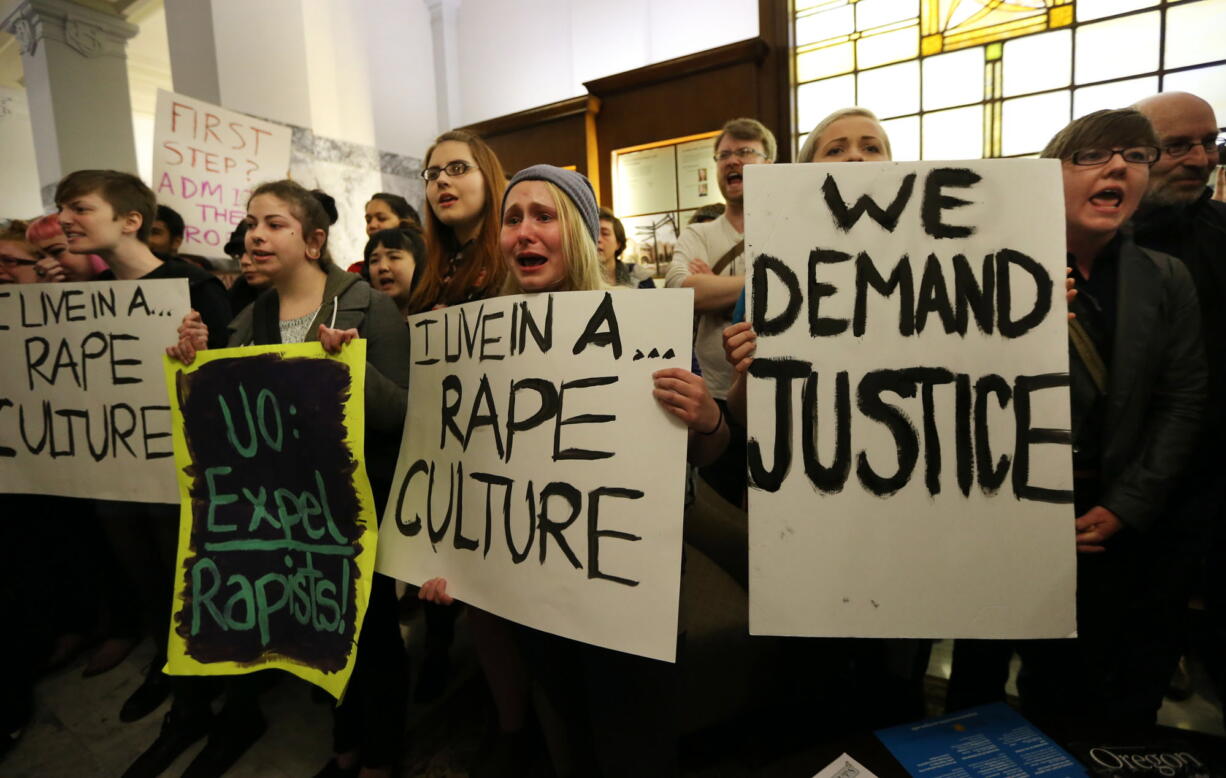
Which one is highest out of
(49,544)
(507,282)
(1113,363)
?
(507,282)

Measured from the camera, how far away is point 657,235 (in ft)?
12.2

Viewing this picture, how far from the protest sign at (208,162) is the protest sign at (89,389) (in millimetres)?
954

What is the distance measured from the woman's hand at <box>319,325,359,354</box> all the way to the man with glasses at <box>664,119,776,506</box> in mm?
822

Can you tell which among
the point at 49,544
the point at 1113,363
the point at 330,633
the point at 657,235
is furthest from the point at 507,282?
the point at 657,235

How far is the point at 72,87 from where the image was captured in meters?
3.69

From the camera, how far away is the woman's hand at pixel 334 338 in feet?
3.27

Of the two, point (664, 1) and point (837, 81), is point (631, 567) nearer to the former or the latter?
point (837, 81)

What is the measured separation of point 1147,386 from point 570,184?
1.12m

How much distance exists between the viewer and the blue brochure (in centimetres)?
80

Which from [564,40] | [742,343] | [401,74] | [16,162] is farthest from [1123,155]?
[16,162]

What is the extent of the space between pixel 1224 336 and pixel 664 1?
3470 millimetres

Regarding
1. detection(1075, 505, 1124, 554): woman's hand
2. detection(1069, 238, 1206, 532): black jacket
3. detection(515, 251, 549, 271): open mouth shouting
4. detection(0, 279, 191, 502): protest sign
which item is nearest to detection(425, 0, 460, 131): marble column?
detection(0, 279, 191, 502): protest sign

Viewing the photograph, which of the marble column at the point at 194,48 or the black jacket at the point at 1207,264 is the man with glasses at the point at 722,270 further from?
the marble column at the point at 194,48

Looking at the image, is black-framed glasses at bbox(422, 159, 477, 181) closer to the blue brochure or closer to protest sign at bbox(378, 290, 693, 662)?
protest sign at bbox(378, 290, 693, 662)
